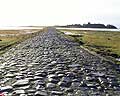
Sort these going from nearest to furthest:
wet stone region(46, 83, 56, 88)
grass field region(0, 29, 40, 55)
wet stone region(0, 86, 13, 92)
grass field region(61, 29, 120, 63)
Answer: wet stone region(0, 86, 13, 92), wet stone region(46, 83, 56, 88), grass field region(61, 29, 120, 63), grass field region(0, 29, 40, 55)

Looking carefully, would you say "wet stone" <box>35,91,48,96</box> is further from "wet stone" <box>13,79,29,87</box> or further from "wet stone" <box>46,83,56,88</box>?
"wet stone" <box>13,79,29,87</box>

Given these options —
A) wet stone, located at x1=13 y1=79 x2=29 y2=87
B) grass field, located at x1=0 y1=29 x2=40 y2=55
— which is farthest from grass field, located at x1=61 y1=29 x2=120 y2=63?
wet stone, located at x1=13 y1=79 x2=29 y2=87

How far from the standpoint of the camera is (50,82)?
11.1 m

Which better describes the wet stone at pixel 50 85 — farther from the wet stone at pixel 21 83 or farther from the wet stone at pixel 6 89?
the wet stone at pixel 6 89

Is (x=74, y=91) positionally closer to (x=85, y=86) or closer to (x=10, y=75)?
(x=85, y=86)

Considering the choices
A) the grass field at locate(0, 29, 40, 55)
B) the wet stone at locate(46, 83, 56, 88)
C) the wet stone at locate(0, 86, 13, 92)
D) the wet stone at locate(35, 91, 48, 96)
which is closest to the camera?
the wet stone at locate(35, 91, 48, 96)

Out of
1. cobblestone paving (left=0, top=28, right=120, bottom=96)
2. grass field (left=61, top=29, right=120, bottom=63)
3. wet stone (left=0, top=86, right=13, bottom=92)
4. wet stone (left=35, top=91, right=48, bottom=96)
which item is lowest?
grass field (left=61, top=29, right=120, bottom=63)

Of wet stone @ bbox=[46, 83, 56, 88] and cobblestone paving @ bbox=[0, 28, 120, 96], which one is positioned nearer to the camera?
cobblestone paving @ bbox=[0, 28, 120, 96]

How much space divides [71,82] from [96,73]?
260 centimetres

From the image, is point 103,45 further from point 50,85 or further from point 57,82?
point 50,85

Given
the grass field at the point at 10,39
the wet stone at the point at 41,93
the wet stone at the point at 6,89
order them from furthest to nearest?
the grass field at the point at 10,39 < the wet stone at the point at 6,89 < the wet stone at the point at 41,93

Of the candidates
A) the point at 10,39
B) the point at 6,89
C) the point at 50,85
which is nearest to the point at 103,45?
the point at 10,39

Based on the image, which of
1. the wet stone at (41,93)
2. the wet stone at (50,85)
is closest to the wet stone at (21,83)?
the wet stone at (50,85)

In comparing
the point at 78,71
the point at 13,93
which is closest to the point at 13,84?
the point at 13,93
